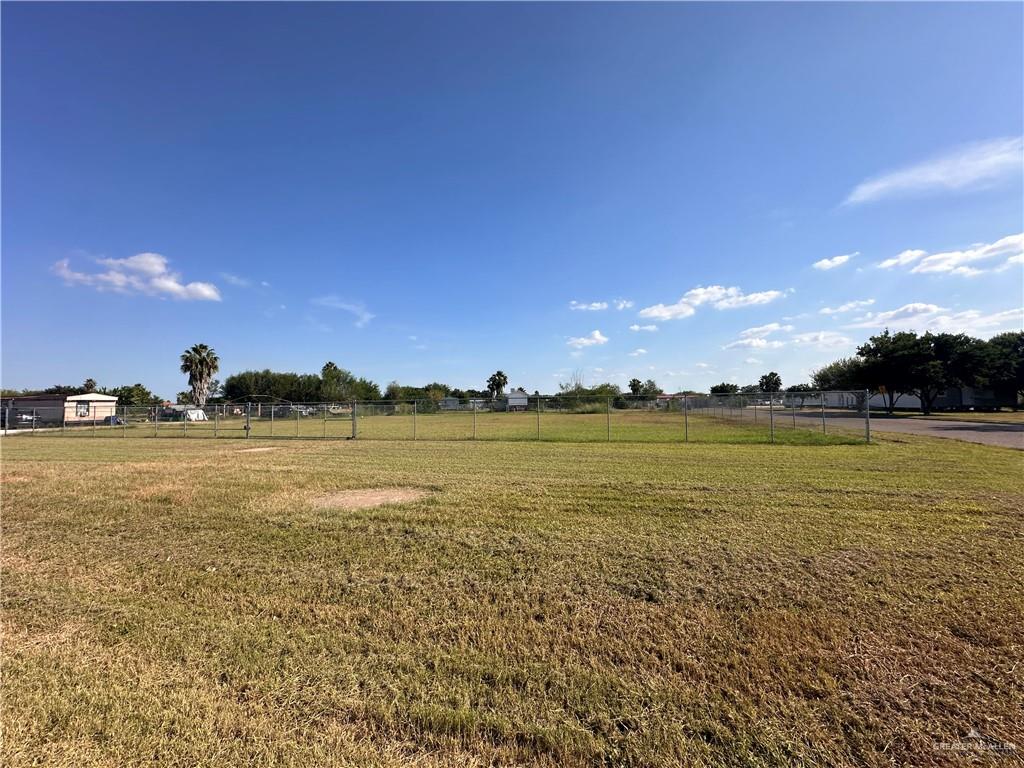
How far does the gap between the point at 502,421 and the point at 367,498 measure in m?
27.0

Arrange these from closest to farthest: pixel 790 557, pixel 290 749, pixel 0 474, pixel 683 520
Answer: pixel 290 749, pixel 790 557, pixel 683 520, pixel 0 474

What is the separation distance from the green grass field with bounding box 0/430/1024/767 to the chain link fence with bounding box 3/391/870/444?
39.8 feet

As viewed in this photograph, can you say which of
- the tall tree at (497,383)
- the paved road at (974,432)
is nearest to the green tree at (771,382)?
the tall tree at (497,383)

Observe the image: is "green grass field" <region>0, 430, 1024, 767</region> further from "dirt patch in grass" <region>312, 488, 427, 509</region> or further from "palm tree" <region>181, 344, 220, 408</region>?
"palm tree" <region>181, 344, 220, 408</region>

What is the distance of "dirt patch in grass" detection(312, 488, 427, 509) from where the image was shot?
282 inches

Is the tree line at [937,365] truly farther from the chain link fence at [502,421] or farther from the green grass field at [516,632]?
the green grass field at [516,632]

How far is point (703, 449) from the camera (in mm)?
13789

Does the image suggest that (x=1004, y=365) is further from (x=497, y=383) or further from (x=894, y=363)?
(x=497, y=383)

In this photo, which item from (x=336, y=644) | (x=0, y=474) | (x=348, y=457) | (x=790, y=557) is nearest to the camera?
(x=336, y=644)

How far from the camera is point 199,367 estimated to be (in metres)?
67.6

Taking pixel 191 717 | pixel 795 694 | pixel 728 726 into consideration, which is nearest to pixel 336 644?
pixel 191 717

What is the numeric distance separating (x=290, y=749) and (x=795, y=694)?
102 inches

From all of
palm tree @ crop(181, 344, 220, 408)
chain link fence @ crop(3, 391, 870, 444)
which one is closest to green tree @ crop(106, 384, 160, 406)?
palm tree @ crop(181, 344, 220, 408)

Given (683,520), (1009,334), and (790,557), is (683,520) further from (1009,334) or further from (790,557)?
(1009,334)
